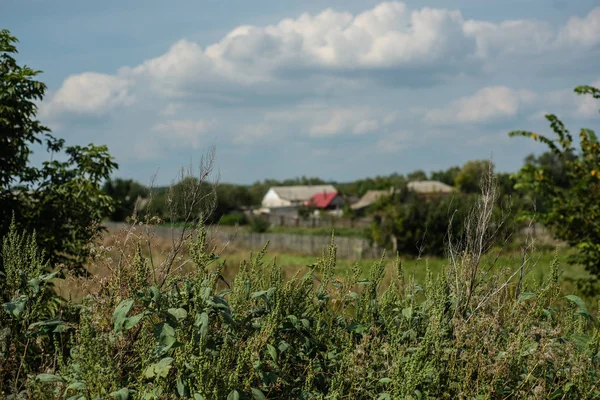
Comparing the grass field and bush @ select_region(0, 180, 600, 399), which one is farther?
the grass field

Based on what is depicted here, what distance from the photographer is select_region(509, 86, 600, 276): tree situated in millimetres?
11703

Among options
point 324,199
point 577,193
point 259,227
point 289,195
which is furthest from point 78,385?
point 289,195

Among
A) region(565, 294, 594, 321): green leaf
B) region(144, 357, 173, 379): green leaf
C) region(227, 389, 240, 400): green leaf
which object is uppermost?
region(565, 294, 594, 321): green leaf

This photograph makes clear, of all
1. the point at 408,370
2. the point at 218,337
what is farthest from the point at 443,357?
the point at 218,337

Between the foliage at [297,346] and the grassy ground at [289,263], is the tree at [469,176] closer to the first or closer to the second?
the grassy ground at [289,263]

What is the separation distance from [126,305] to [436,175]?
12792 centimetres

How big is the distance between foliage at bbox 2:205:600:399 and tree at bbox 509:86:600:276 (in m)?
7.63

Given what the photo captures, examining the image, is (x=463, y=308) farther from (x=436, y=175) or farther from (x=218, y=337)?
(x=436, y=175)

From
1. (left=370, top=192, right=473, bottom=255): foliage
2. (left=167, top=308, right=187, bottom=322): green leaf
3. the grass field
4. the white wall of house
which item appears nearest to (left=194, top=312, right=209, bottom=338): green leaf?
(left=167, top=308, right=187, bottom=322): green leaf

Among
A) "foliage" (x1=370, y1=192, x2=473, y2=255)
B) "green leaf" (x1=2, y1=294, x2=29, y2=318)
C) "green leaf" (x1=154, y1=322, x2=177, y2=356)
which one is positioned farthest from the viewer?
"foliage" (x1=370, y1=192, x2=473, y2=255)

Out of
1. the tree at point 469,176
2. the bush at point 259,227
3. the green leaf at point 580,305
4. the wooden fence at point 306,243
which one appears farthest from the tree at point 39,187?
the tree at point 469,176

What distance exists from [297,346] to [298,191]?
113m

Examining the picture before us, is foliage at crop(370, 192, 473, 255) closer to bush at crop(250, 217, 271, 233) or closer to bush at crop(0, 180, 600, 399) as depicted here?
bush at crop(250, 217, 271, 233)

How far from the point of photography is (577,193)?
1230 cm
